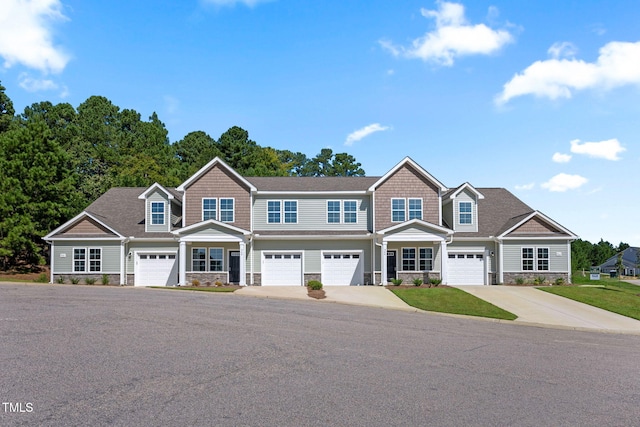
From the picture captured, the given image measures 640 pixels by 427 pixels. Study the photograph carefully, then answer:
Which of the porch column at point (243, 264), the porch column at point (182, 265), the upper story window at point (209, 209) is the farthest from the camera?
the upper story window at point (209, 209)

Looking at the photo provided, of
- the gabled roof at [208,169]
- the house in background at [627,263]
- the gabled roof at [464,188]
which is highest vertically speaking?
the gabled roof at [208,169]

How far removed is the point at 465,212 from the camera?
108 feet

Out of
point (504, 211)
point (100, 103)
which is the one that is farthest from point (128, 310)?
point (100, 103)

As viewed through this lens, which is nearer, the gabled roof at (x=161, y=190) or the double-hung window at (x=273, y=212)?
the double-hung window at (x=273, y=212)

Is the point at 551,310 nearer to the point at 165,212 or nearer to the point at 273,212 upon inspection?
the point at 273,212

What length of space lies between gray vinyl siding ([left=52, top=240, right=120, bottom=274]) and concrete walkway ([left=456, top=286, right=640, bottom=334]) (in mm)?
19334

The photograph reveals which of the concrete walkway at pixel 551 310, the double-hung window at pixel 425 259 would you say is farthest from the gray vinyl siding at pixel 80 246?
the concrete walkway at pixel 551 310

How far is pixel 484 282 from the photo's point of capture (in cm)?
3241

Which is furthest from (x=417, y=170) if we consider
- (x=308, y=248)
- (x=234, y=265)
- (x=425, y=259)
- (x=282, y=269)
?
(x=234, y=265)

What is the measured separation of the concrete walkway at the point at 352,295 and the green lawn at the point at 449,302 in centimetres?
59

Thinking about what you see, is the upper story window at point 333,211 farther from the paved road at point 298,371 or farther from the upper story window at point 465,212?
the paved road at point 298,371

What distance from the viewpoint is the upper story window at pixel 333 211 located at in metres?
32.5

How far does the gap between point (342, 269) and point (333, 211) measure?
3429 mm

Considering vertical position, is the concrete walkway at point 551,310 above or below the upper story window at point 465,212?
below
